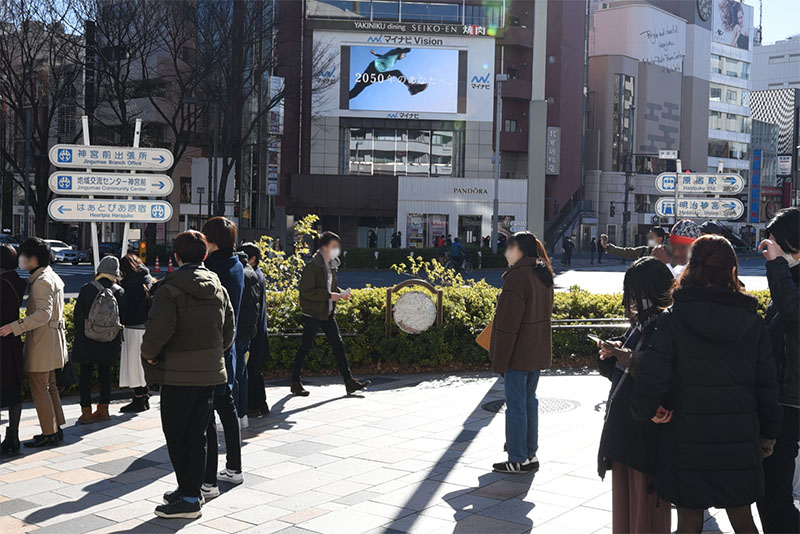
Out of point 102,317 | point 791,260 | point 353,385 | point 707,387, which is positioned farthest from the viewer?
point 353,385

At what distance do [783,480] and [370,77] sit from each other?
4872 cm

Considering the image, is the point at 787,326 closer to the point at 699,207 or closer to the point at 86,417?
the point at 86,417

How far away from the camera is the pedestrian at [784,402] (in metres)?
4.47

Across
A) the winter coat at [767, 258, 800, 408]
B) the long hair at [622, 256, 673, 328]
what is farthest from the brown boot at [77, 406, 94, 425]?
the winter coat at [767, 258, 800, 408]

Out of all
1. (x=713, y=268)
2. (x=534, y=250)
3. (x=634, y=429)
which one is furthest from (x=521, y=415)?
(x=713, y=268)

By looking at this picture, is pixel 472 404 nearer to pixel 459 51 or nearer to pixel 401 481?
pixel 401 481

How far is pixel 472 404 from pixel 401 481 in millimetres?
2986

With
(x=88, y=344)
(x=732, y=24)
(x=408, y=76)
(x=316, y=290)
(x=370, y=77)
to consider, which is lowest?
(x=88, y=344)

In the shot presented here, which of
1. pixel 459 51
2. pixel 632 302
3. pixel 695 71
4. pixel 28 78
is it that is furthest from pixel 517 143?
pixel 632 302

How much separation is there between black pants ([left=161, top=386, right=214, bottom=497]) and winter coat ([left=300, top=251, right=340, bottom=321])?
3893 millimetres

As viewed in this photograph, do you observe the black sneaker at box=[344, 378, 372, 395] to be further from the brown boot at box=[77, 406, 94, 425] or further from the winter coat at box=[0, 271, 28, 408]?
the winter coat at box=[0, 271, 28, 408]

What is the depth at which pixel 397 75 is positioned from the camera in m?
51.4

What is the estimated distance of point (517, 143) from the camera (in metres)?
52.2

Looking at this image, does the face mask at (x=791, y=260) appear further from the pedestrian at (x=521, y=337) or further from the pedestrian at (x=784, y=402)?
the pedestrian at (x=521, y=337)
